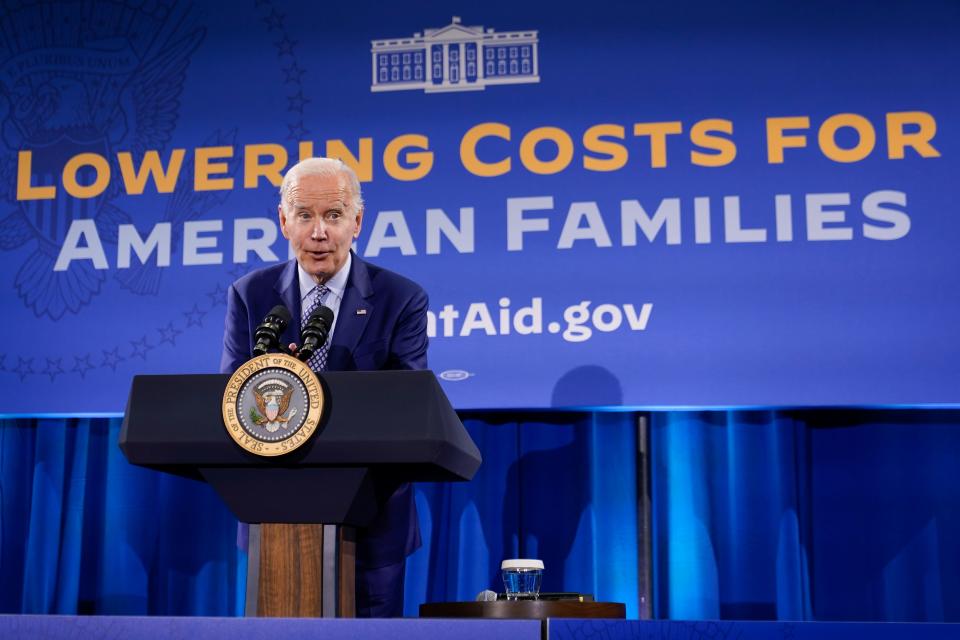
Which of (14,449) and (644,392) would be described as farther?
(14,449)

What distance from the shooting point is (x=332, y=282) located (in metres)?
2.18

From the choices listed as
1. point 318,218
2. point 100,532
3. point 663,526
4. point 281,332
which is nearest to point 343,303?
point 318,218

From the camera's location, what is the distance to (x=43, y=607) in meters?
3.78

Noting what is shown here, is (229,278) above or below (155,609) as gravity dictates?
above

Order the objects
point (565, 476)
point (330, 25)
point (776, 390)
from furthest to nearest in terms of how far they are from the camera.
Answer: point (330, 25) < point (565, 476) < point (776, 390)

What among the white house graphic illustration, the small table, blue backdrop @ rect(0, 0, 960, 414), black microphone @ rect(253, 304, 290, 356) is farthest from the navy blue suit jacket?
the white house graphic illustration

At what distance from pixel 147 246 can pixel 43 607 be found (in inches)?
46.8

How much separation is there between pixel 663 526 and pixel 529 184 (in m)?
1.10

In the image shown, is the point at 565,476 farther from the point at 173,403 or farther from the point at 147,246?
the point at 173,403

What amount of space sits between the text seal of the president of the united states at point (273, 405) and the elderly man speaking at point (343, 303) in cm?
43

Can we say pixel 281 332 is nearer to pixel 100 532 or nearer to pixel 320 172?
pixel 320 172

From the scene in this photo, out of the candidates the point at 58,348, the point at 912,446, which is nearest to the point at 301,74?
the point at 58,348

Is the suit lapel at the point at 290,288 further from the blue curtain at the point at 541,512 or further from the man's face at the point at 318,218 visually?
the blue curtain at the point at 541,512

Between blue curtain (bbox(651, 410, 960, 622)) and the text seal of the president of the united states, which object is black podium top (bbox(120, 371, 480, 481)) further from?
blue curtain (bbox(651, 410, 960, 622))
